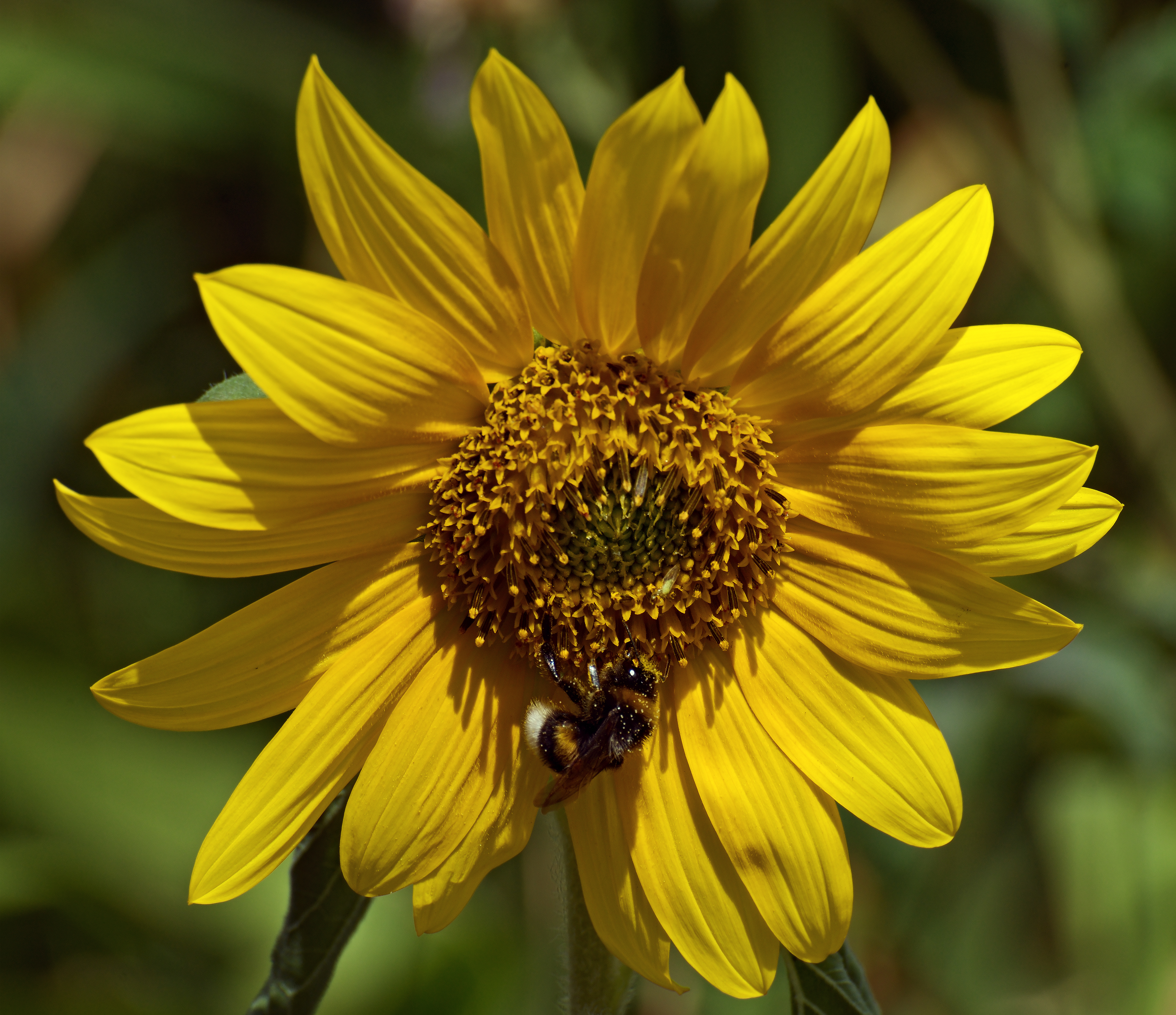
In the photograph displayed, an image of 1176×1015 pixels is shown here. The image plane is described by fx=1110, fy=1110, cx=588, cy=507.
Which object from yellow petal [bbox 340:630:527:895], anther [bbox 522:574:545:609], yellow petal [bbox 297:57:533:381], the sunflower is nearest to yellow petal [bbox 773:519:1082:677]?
the sunflower

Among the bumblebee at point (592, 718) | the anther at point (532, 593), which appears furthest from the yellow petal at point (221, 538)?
the bumblebee at point (592, 718)

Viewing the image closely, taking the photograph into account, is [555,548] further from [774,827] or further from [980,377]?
[980,377]

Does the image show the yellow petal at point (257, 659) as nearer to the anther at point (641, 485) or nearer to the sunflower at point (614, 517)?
the sunflower at point (614, 517)

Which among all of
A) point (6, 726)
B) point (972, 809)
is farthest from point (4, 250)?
point (972, 809)

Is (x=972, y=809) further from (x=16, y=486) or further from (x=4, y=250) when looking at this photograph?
(x=4, y=250)

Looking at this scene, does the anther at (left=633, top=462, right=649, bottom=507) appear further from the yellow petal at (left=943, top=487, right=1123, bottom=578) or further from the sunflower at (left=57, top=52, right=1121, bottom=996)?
the yellow petal at (left=943, top=487, right=1123, bottom=578)

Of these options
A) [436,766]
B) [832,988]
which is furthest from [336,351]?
[832,988]

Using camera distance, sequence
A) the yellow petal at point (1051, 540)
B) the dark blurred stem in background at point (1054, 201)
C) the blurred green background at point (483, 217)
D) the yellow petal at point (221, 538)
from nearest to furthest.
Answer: the yellow petal at point (221, 538) < the yellow petal at point (1051, 540) < the blurred green background at point (483, 217) < the dark blurred stem in background at point (1054, 201)
